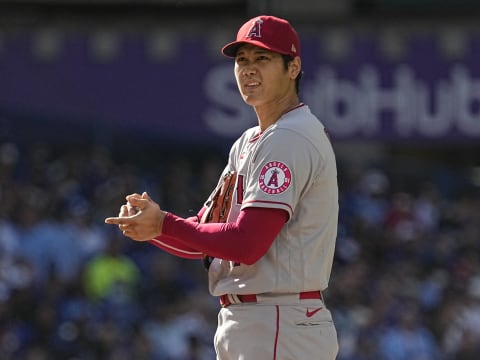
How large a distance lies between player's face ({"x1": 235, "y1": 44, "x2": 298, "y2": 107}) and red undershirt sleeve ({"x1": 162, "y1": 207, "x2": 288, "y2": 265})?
0.44m

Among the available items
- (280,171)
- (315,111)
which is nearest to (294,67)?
(280,171)

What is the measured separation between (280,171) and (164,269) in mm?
7130

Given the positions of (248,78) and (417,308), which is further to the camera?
(417,308)

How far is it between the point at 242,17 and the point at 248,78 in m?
9.90

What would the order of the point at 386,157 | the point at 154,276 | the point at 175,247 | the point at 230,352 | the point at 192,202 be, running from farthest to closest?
the point at 386,157 < the point at 192,202 < the point at 154,276 < the point at 175,247 < the point at 230,352

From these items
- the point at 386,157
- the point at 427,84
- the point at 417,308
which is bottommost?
the point at 417,308

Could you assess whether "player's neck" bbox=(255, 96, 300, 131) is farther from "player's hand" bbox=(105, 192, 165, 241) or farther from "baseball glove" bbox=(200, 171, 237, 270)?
"player's hand" bbox=(105, 192, 165, 241)

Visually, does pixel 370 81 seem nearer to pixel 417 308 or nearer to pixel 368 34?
pixel 368 34

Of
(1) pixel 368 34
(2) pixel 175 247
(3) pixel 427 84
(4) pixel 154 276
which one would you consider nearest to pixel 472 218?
(3) pixel 427 84

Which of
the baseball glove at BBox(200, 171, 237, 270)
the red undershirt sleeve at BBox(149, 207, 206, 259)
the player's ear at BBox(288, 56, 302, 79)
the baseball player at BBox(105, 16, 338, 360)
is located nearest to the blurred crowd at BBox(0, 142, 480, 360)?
the red undershirt sleeve at BBox(149, 207, 206, 259)

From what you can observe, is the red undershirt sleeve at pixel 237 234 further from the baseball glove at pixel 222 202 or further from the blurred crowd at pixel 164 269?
the blurred crowd at pixel 164 269

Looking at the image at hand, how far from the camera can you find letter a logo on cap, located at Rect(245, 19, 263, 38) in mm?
3795

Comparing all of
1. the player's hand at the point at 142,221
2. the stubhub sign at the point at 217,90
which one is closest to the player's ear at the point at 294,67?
the player's hand at the point at 142,221

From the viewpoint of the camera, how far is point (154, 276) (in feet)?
35.2
